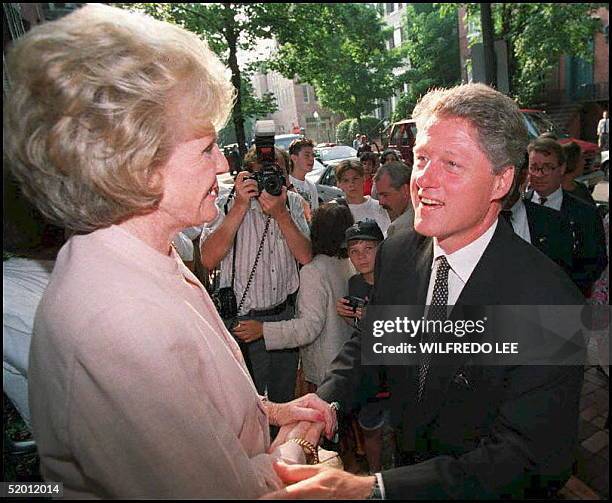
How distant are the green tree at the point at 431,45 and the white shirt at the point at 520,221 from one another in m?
15.4

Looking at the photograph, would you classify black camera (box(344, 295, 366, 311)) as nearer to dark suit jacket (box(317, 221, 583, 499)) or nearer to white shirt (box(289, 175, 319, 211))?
dark suit jacket (box(317, 221, 583, 499))

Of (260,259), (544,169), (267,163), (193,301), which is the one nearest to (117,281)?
(193,301)

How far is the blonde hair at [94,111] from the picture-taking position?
0.96 meters

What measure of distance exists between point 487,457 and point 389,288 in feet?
2.52

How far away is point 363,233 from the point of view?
278cm

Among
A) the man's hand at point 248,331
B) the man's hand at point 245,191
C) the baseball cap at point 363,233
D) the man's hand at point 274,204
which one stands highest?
the man's hand at point 245,191

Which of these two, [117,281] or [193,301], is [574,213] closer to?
[193,301]

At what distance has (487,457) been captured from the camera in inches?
51.7

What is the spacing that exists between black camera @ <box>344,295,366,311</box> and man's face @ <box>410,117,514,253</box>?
0.99m

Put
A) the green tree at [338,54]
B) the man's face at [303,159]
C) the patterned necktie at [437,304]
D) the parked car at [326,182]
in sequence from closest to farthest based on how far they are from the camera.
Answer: the patterned necktie at [437,304] < the man's face at [303,159] < the parked car at [326,182] < the green tree at [338,54]

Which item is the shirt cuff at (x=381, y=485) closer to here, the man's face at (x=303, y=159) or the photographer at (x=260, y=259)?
the photographer at (x=260, y=259)

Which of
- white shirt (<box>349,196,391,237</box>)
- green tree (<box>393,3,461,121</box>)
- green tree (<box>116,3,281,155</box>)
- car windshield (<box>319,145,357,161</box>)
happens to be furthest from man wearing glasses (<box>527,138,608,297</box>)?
green tree (<box>393,3,461,121</box>)

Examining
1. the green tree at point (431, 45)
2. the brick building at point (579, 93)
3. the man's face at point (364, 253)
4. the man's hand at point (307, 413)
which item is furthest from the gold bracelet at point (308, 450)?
the brick building at point (579, 93)

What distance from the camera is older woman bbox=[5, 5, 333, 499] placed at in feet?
3.01
